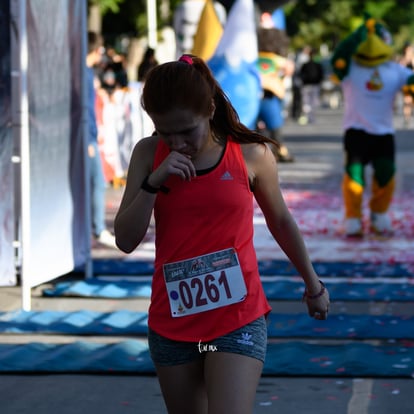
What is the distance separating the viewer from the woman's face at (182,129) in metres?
3.60

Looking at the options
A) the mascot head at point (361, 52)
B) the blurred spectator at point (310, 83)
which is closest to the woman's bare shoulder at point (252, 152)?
the mascot head at point (361, 52)

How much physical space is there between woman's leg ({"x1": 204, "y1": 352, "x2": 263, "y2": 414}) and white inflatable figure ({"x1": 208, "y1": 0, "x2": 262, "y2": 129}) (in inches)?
328

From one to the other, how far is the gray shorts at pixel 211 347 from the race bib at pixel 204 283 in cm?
10

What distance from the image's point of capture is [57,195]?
28.8ft

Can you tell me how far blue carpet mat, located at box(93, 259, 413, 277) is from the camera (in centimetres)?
952

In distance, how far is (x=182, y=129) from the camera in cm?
361

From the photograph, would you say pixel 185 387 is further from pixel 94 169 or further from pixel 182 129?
pixel 94 169

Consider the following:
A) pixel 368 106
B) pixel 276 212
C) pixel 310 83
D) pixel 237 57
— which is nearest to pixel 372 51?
pixel 368 106

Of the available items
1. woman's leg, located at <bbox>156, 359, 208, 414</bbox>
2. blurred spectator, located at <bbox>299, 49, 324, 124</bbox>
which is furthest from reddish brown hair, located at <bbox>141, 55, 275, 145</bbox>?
blurred spectator, located at <bbox>299, 49, 324, 124</bbox>

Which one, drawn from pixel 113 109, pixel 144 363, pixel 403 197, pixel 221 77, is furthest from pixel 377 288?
pixel 113 109

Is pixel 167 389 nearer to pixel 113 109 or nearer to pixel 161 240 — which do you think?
pixel 161 240

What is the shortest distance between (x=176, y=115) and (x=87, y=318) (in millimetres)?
4261

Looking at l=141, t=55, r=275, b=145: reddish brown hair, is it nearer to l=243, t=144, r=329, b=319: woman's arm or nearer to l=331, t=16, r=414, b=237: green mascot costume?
l=243, t=144, r=329, b=319: woman's arm

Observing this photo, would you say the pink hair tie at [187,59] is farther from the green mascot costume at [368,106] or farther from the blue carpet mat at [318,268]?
the green mascot costume at [368,106]
